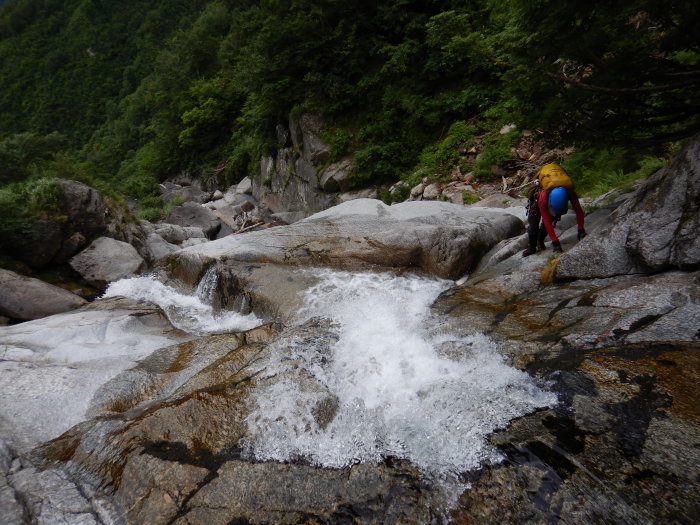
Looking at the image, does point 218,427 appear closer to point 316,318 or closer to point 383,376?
point 383,376

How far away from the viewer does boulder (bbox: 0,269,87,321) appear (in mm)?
7199

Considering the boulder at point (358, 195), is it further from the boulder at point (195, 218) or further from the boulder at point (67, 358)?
the boulder at point (67, 358)

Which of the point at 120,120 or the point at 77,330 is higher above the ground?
the point at 120,120

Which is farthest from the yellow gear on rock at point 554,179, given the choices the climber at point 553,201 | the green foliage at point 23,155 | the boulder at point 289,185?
the green foliage at point 23,155

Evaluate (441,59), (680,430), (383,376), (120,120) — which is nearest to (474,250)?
(383,376)

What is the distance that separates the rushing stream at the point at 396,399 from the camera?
2.98 meters

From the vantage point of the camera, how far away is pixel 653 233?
4215mm

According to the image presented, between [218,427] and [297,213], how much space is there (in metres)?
15.7

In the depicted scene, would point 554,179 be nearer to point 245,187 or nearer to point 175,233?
point 175,233

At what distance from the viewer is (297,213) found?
60.2 feet

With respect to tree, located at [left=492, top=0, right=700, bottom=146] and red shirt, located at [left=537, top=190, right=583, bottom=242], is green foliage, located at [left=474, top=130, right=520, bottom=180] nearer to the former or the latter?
red shirt, located at [left=537, top=190, right=583, bottom=242]

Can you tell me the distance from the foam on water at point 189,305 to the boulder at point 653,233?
555 centimetres

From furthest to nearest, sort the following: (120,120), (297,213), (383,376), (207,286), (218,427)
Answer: (120,120)
(297,213)
(207,286)
(383,376)
(218,427)

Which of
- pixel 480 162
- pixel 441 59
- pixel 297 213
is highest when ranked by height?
pixel 441 59
